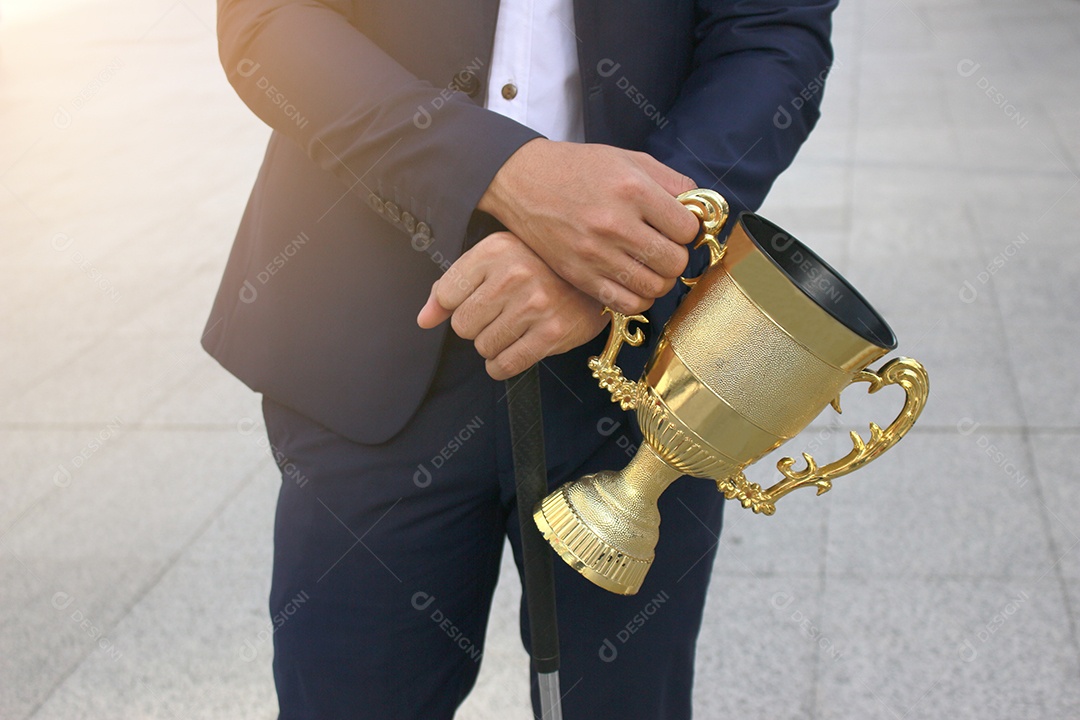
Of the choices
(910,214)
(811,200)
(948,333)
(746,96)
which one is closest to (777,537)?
(948,333)

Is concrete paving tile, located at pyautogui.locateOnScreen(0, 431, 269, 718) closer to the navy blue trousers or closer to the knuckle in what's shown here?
the navy blue trousers

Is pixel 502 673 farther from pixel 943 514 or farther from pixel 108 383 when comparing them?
pixel 108 383

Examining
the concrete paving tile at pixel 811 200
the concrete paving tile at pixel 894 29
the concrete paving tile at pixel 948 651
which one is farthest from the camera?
the concrete paving tile at pixel 894 29

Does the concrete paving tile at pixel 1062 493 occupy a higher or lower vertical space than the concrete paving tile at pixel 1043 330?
higher

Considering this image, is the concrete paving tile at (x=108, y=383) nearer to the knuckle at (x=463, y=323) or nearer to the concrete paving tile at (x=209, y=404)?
the concrete paving tile at (x=209, y=404)

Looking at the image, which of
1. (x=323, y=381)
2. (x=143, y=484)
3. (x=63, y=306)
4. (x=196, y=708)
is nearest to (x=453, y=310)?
(x=323, y=381)

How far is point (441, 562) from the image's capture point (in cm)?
130

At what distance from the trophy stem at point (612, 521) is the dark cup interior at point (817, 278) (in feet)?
0.77

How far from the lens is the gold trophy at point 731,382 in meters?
0.94

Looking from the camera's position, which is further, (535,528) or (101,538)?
(101,538)

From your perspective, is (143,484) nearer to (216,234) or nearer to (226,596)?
(226,596)

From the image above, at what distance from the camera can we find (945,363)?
3.59 metres

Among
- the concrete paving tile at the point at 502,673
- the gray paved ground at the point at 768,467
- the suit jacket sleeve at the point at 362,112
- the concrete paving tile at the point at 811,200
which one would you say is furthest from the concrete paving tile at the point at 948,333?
the suit jacket sleeve at the point at 362,112

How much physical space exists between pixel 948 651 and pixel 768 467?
0.85 metres
